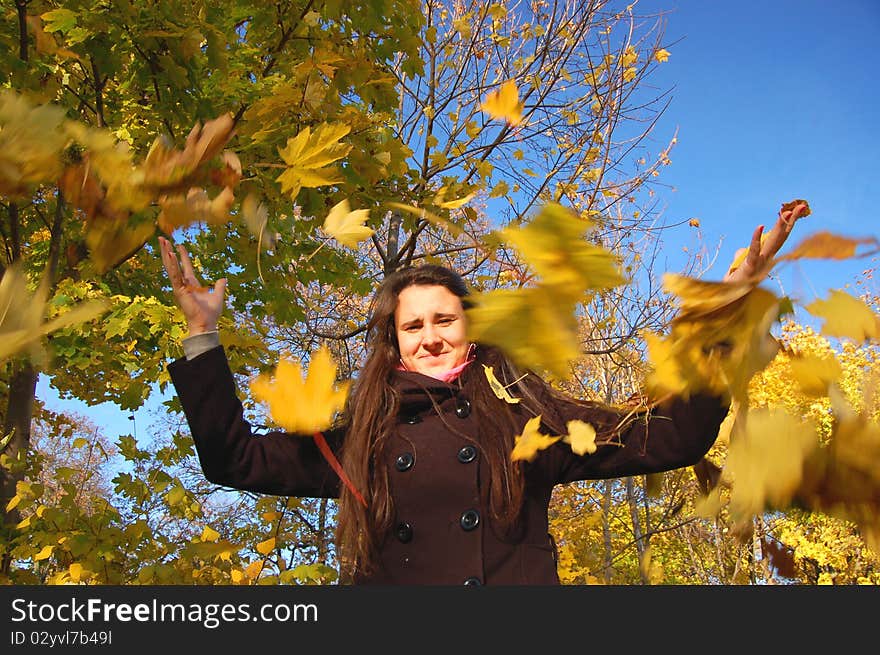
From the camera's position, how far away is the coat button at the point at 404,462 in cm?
168

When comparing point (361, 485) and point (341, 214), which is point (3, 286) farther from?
point (361, 485)

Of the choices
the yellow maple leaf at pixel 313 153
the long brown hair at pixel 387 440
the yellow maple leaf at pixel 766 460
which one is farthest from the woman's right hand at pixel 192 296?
the yellow maple leaf at pixel 766 460

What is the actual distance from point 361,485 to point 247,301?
3173mm

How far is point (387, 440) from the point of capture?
1750 mm

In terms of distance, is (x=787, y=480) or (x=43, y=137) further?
(x=43, y=137)

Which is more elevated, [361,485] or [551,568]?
[361,485]

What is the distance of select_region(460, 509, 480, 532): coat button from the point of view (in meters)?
1.57

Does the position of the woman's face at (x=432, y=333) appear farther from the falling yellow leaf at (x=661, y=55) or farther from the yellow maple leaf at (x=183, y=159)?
the falling yellow leaf at (x=661, y=55)

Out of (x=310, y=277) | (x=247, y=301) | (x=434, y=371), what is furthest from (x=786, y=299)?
(x=247, y=301)

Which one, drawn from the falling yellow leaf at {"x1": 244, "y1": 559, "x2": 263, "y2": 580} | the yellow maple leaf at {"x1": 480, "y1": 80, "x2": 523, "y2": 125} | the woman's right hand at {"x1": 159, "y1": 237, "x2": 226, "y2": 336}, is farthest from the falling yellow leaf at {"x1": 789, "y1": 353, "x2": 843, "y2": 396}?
the falling yellow leaf at {"x1": 244, "y1": 559, "x2": 263, "y2": 580}

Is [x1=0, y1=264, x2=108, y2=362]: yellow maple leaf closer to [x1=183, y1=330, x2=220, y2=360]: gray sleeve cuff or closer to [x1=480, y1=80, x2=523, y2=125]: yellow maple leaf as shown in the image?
[x1=183, y1=330, x2=220, y2=360]: gray sleeve cuff

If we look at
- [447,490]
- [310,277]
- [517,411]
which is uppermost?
[310,277]

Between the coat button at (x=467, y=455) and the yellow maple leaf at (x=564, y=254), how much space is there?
851mm

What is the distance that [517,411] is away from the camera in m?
1.75
